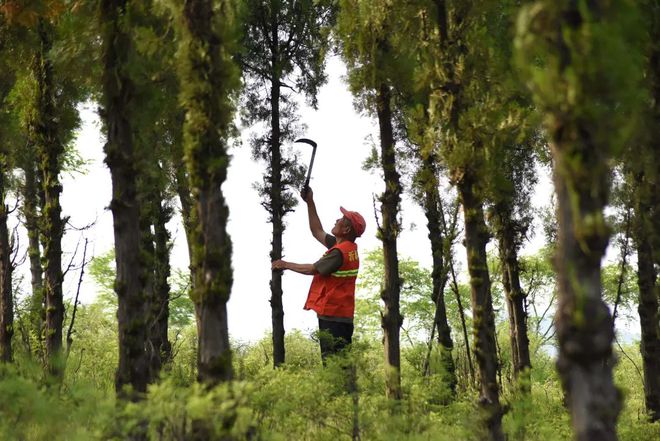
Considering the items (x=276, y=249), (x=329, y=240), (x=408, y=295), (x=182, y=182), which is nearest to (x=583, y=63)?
(x=329, y=240)

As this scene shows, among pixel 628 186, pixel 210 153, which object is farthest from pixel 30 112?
pixel 628 186

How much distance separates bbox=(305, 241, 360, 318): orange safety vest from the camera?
1273 centimetres

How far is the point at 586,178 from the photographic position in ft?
14.5

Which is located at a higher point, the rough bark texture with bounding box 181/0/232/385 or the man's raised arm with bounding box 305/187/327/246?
the man's raised arm with bounding box 305/187/327/246

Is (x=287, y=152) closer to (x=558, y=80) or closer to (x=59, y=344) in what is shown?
(x=59, y=344)

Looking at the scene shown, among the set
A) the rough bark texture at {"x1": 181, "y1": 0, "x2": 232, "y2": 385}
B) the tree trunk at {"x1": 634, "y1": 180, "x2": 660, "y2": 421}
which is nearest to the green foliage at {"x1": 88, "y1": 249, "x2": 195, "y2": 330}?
the tree trunk at {"x1": 634, "y1": 180, "x2": 660, "y2": 421}

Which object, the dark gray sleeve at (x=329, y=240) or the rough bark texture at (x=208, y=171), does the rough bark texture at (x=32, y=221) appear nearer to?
the dark gray sleeve at (x=329, y=240)

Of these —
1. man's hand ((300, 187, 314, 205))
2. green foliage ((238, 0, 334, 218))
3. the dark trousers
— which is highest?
green foliage ((238, 0, 334, 218))

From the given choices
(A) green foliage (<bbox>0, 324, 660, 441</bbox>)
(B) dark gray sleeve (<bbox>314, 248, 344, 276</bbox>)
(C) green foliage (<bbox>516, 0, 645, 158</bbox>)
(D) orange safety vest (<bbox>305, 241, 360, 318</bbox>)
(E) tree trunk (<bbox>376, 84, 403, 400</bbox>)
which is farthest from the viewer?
(D) orange safety vest (<bbox>305, 241, 360, 318</bbox>)

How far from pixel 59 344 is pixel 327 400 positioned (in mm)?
Answer: 6186

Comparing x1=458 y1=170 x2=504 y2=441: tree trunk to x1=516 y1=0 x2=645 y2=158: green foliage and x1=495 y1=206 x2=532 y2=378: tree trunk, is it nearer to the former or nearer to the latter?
x1=516 y1=0 x2=645 y2=158: green foliage

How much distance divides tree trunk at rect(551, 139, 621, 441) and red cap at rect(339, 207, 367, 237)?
8.59 meters

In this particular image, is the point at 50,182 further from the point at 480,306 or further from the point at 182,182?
the point at 480,306

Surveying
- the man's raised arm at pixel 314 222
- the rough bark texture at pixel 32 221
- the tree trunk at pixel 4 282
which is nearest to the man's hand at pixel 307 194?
the man's raised arm at pixel 314 222
